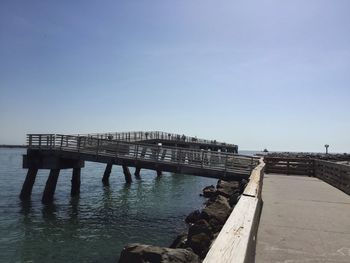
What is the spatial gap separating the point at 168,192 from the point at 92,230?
14.9m

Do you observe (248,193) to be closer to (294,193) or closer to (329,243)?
(329,243)

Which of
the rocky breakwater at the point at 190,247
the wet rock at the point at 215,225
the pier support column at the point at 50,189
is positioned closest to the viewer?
the rocky breakwater at the point at 190,247

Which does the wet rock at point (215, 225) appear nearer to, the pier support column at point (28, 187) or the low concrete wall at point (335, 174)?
the low concrete wall at point (335, 174)

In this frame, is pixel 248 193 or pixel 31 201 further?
pixel 31 201

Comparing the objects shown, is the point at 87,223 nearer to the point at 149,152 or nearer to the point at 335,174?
the point at 149,152

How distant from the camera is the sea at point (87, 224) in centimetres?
1336

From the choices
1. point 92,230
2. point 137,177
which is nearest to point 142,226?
point 92,230

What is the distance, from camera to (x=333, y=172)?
56.4ft

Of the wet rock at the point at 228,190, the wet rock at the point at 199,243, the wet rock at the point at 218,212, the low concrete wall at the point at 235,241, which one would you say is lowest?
the wet rock at the point at 199,243

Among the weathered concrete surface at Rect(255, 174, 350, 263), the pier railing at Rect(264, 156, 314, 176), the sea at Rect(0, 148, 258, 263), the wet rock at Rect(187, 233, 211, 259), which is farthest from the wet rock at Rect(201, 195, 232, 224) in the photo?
the pier railing at Rect(264, 156, 314, 176)

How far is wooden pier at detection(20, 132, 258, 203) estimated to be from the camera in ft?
72.3

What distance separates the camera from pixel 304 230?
7449 millimetres

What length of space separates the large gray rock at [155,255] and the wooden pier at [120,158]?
Result: 12.8 m

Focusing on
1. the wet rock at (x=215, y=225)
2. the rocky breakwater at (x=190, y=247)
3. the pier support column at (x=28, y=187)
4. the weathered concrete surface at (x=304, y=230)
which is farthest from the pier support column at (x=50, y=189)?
the weathered concrete surface at (x=304, y=230)
